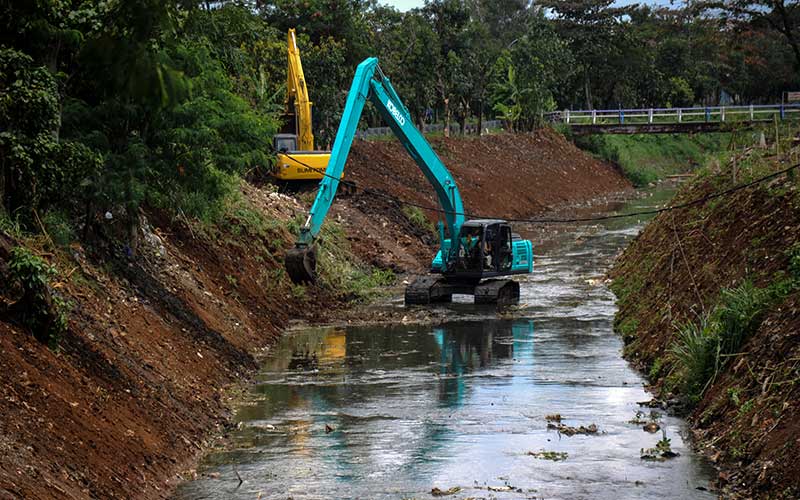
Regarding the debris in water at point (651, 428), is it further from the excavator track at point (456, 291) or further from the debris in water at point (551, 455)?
the excavator track at point (456, 291)

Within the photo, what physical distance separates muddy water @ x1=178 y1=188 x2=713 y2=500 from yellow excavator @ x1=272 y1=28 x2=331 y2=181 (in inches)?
538

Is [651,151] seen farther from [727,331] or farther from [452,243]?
[727,331]

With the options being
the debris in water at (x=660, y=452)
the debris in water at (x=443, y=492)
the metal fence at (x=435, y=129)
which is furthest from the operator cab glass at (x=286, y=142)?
the debris in water at (x=443, y=492)

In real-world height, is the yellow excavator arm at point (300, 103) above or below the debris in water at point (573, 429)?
above

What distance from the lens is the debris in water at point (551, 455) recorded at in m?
18.3

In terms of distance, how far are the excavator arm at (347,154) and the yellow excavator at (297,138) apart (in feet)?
32.8

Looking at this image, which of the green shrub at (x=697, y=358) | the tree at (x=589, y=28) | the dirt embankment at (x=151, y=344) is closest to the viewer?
the dirt embankment at (x=151, y=344)

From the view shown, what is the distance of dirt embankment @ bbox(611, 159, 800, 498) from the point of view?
16.8 m

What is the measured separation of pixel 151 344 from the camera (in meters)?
21.9

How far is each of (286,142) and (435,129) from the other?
107 ft

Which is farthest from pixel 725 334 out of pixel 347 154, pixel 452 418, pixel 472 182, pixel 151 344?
pixel 472 182

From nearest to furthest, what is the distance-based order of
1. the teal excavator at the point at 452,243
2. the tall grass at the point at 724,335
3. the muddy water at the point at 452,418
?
the muddy water at the point at 452,418, the tall grass at the point at 724,335, the teal excavator at the point at 452,243

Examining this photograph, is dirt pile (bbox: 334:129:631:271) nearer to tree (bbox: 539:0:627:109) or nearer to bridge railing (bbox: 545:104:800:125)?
bridge railing (bbox: 545:104:800:125)

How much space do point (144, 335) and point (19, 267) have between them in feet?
18.1
